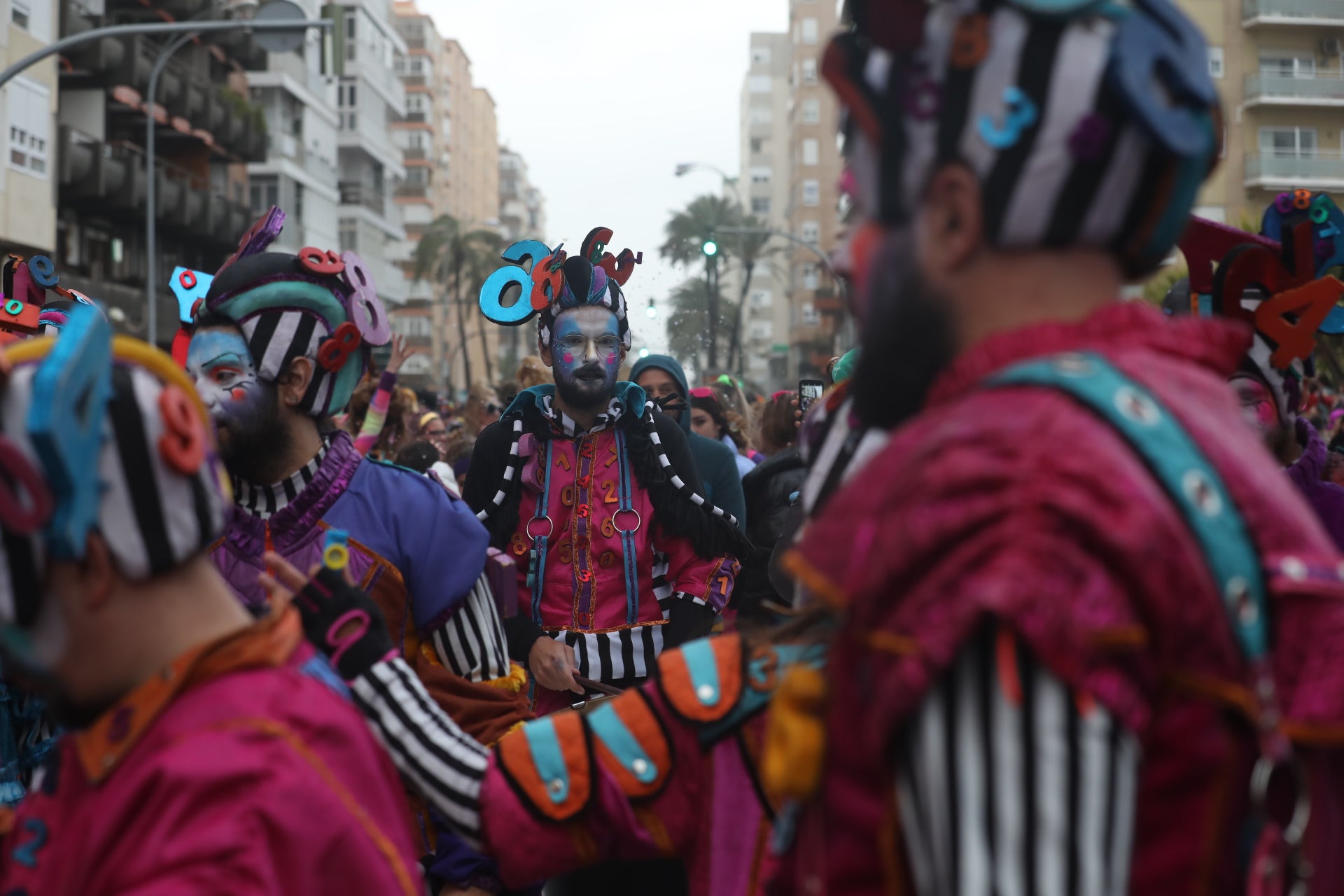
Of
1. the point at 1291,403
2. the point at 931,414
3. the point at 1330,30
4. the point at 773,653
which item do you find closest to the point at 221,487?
the point at 773,653

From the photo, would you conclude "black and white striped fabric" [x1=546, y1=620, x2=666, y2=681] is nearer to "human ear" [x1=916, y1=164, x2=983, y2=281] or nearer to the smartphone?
the smartphone

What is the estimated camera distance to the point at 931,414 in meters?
1.51

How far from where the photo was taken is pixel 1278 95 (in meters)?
48.1

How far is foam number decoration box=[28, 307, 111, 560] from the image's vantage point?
5.56 feet

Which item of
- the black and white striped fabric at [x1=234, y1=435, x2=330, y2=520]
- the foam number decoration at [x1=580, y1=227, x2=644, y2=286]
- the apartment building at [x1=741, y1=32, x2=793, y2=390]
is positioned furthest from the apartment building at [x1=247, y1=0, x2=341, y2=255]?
the apartment building at [x1=741, y1=32, x2=793, y2=390]

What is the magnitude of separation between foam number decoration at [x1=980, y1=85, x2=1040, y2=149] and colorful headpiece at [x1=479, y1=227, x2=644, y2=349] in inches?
169

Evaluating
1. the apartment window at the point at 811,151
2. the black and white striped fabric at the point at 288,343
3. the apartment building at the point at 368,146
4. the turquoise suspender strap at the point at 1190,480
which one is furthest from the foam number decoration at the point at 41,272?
the apartment window at the point at 811,151

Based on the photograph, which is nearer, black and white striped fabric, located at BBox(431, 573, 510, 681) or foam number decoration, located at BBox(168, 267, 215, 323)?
black and white striped fabric, located at BBox(431, 573, 510, 681)

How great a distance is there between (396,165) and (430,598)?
6649cm

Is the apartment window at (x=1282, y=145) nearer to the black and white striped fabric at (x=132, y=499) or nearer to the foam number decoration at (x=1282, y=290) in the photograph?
the foam number decoration at (x=1282, y=290)

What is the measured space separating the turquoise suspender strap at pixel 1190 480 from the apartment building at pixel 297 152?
4478 cm

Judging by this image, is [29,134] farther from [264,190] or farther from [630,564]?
[630,564]

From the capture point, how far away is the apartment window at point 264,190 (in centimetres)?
4700

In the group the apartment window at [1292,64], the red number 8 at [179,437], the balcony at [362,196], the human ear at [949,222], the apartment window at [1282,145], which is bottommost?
the red number 8 at [179,437]
